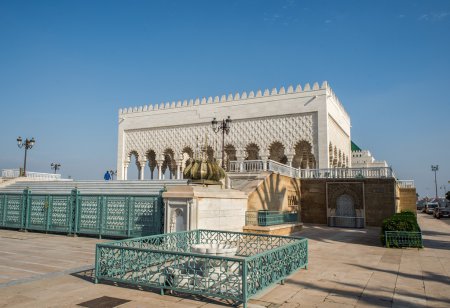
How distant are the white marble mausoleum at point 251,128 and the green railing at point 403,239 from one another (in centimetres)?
1406

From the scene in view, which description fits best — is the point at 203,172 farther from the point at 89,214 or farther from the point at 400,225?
the point at 400,225

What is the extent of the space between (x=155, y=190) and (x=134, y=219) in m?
4.07

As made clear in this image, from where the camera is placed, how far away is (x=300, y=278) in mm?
6129

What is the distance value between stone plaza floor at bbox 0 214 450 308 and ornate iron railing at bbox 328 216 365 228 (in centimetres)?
892

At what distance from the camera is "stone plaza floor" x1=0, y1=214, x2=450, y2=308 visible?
469cm

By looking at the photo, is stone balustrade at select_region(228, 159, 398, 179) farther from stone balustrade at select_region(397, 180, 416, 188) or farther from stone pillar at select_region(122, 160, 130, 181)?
stone pillar at select_region(122, 160, 130, 181)

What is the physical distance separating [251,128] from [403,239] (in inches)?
705

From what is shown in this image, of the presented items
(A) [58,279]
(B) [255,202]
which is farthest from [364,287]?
(B) [255,202]

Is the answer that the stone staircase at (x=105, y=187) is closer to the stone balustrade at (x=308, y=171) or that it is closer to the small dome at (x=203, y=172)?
the stone balustrade at (x=308, y=171)

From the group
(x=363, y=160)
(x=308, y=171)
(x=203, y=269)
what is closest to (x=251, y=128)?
(x=308, y=171)

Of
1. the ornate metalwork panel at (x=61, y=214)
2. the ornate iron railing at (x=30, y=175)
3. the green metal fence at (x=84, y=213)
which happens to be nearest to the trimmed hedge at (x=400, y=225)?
the green metal fence at (x=84, y=213)

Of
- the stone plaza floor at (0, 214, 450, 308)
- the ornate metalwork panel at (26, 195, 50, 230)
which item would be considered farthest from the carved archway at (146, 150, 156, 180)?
the stone plaza floor at (0, 214, 450, 308)

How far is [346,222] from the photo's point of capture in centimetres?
1855

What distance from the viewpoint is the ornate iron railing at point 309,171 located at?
57.8ft
